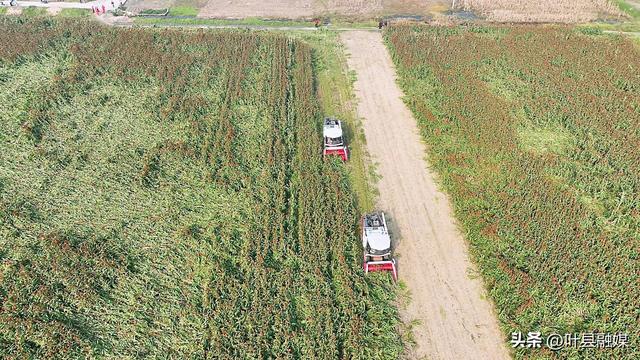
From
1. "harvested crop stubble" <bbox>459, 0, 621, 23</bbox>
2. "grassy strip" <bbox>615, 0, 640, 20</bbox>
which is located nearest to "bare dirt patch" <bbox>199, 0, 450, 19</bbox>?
"harvested crop stubble" <bbox>459, 0, 621, 23</bbox>

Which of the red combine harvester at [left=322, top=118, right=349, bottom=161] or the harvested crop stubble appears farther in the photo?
the harvested crop stubble

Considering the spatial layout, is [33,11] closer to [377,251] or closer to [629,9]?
[377,251]

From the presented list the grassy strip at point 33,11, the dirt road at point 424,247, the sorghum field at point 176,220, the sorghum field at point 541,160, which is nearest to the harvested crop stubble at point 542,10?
the sorghum field at point 541,160

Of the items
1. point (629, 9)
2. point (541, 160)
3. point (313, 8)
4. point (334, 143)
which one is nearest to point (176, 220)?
point (334, 143)

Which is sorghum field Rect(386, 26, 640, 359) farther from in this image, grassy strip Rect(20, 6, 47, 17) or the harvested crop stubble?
grassy strip Rect(20, 6, 47, 17)

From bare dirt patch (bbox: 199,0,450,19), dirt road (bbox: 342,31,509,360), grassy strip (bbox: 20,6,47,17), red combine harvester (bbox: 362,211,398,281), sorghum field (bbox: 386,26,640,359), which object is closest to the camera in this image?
dirt road (bbox: 342,31,509,360)

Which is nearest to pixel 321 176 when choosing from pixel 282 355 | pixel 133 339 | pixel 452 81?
pixel 282 355
